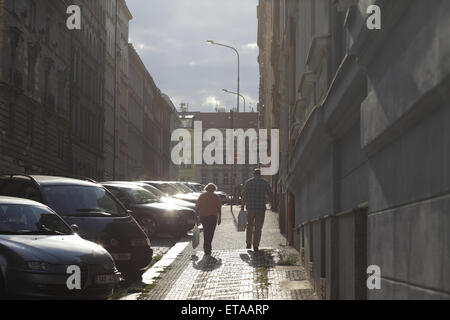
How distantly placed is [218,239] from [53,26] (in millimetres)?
27821

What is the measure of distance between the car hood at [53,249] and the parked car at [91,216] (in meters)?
2.53

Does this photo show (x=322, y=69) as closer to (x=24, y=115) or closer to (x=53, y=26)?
(x=24, y=115)

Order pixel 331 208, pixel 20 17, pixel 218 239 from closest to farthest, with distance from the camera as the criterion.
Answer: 1. pixel 331 208
2. pixel 218 239
3. pixel 20 17

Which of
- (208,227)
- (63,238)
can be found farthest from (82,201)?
(208,227)

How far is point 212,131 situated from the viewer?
15300 centimetres

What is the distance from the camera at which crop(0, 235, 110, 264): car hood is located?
948 cm

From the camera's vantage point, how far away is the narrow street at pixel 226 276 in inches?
467

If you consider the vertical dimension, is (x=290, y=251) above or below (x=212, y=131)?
below

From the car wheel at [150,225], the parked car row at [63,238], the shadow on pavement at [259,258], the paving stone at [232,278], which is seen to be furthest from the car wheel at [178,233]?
the parked car row at [63,238]

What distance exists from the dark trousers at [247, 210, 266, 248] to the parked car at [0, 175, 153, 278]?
18.3 ft

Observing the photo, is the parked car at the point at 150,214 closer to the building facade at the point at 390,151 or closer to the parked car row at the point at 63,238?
the parked car row at the point at 63,238

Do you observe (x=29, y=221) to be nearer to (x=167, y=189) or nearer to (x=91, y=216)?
(x=91, y=216)

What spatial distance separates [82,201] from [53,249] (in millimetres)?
4178
